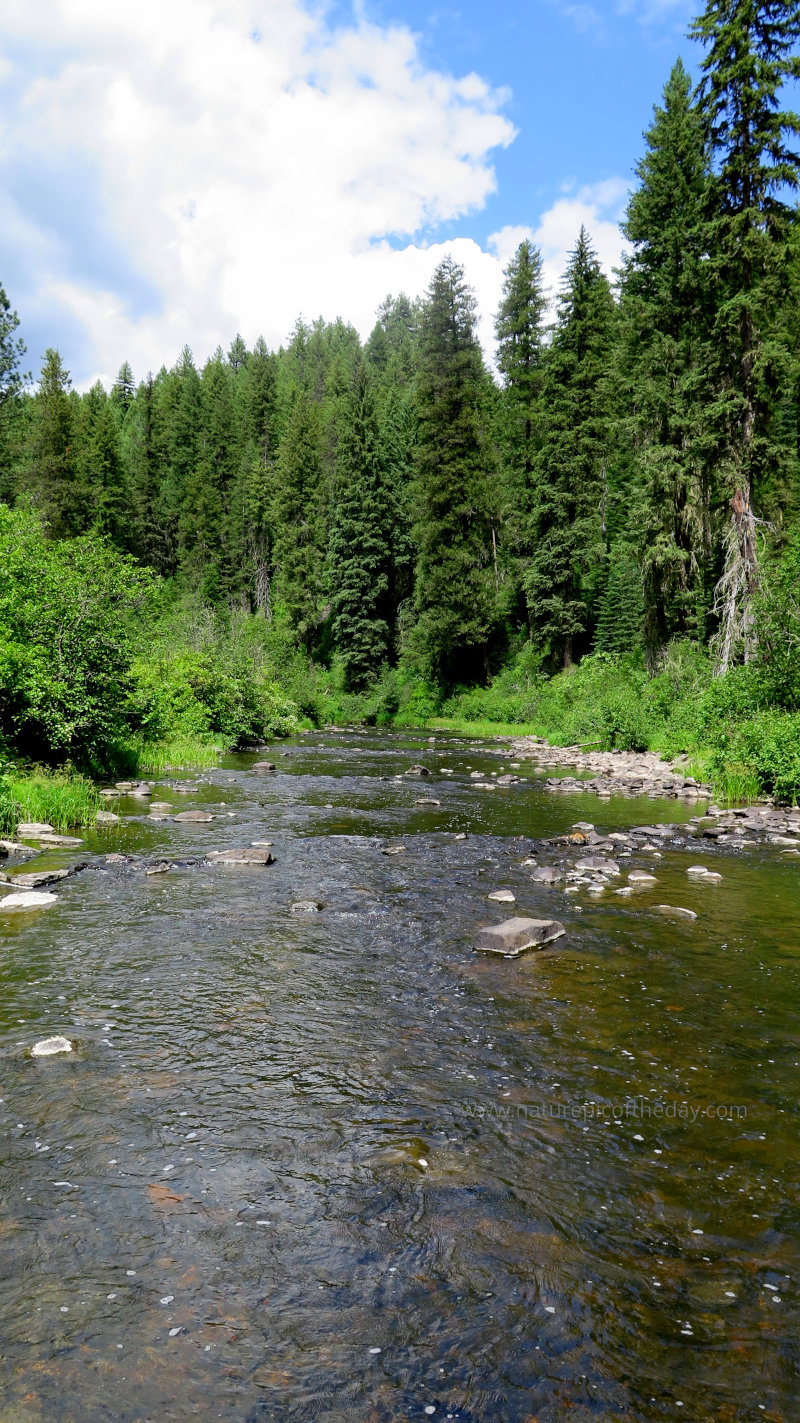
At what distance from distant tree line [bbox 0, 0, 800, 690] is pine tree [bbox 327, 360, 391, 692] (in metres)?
0.14

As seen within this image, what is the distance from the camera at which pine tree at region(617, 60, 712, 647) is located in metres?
29.3

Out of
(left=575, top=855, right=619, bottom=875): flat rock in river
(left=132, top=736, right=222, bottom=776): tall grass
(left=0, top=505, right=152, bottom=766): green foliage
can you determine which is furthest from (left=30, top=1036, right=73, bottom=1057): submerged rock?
(left=132, top=736, right=222, bottom=776): tall grass

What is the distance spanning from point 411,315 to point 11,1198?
439 ft

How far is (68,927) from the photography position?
8.23 meters

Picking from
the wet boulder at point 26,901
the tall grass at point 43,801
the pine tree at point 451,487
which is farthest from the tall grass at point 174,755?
the pine tree at point 451,487

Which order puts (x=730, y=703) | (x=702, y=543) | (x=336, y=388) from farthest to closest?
(x=336, y=388) → (x=702, y=543) → (x=730, y=703)

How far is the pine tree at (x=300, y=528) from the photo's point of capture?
57.6 meters

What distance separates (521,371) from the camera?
44875mm

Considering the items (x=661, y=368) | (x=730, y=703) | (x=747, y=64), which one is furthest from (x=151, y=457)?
(x=730, y=703)

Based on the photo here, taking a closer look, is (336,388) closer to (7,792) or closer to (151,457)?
(151,457)

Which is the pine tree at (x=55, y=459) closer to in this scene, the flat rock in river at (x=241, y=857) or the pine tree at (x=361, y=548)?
the pine tree at (x=361, y=548)

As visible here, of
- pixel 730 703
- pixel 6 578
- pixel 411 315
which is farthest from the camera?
pixel 411 315

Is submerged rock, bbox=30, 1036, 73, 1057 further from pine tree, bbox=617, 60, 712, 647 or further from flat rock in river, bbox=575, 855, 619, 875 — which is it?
pine tree, bbox=617, 60, 712, 647

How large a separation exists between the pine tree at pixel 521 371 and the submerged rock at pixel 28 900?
36899mm
